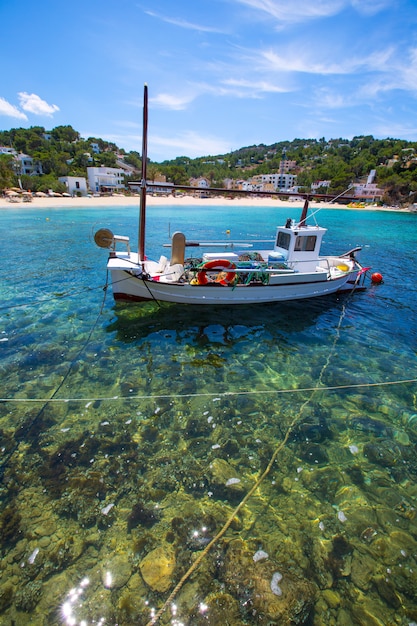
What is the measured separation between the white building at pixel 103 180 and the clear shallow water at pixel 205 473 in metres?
99.2

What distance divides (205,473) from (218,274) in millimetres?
9256

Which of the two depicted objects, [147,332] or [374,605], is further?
[147,332]

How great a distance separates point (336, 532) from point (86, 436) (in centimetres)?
538

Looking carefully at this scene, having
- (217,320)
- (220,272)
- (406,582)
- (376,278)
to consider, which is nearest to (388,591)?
(406,582)

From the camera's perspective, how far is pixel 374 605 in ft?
13.4

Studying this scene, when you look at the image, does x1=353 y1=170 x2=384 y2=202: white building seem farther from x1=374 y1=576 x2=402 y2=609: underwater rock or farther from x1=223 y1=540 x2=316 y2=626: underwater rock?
x1=223 y1=540 x2=316 y2=626: underwater rock

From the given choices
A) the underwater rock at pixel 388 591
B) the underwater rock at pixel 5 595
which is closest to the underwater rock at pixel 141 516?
the underwater rock at pixel 5 595

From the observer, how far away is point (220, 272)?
533 inches

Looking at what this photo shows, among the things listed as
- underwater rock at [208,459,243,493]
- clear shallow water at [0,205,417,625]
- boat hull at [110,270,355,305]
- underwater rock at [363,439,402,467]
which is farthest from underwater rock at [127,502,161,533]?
boat hull at [110,270,355,305]

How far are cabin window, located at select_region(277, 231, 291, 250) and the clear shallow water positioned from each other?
5.57 m

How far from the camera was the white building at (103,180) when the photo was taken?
95.8 metres

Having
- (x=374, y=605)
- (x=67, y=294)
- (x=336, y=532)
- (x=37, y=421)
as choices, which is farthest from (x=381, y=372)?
(x=67, y=294)

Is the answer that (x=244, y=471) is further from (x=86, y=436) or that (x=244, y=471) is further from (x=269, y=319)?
(x=269, y=319)

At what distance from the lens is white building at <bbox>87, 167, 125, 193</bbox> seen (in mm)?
95750
